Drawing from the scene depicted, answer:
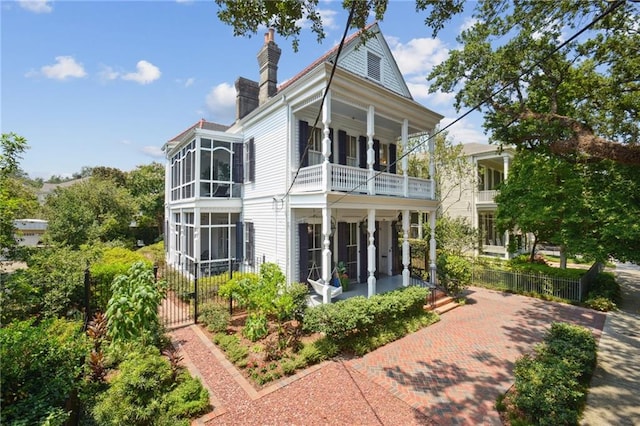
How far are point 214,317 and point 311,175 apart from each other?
550cm

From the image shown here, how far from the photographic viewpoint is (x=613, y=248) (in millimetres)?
11008

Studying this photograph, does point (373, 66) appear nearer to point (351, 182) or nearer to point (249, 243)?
point (351, 182)

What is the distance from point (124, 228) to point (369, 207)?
77.6 feet

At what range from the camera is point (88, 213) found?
63.2 ft

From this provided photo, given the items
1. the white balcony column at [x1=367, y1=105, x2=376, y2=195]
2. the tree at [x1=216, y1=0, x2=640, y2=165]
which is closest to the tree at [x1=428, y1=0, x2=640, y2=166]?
the tree at [x1=216, y1=0, x2=640, y2=165]

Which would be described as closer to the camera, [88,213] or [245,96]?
[245,96]

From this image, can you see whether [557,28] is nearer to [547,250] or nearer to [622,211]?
[622,211]

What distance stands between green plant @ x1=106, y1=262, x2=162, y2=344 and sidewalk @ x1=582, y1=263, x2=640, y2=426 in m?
8.80

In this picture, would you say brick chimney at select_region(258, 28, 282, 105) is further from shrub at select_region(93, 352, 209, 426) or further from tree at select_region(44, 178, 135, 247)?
tree at select_region(44, 178, 135, 247)

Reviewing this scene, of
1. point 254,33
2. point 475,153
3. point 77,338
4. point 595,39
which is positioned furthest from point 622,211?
point 77,338

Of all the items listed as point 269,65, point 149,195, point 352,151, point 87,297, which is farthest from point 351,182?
point 149,195

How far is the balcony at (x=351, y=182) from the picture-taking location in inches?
359

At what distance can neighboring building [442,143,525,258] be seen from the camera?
70.1ft

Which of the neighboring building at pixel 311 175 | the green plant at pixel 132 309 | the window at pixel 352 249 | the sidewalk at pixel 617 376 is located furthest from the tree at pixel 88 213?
the sidewalk at pixel 617 376
